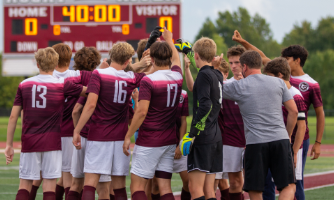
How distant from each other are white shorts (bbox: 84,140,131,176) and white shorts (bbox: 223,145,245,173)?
1.37 m

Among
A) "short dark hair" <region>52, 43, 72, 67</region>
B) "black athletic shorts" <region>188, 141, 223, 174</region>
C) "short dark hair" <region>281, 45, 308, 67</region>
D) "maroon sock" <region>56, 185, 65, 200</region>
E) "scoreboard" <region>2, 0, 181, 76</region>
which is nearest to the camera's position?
"black athletic shorts" <region>188, 141, 223, 174</region>

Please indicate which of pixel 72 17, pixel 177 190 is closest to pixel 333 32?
pixel 72 17

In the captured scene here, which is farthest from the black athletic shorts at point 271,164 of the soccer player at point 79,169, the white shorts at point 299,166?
the soccer player at point 79,169

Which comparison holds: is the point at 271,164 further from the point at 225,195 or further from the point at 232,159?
the point at 225,195

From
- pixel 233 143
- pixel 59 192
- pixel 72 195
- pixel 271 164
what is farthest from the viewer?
pixel 59 192

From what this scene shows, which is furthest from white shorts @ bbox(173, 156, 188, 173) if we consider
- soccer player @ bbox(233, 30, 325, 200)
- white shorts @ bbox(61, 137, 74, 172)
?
soccer player @ bbox(233, 30, 325, 200)

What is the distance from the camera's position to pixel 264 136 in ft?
15.1

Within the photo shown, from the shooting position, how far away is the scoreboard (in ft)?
53.3

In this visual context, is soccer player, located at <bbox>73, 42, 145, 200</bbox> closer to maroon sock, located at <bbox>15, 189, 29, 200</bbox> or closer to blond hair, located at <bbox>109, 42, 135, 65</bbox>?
blond hair, located at <bbox>109, 42, 135, 65</bbox>

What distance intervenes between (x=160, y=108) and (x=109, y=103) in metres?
0.60

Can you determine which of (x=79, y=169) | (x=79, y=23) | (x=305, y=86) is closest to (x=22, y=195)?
(x=79, y=169)

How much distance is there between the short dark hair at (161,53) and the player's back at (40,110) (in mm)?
1153

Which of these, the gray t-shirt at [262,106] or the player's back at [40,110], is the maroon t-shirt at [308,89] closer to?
the gray t-shirt at [262,106]

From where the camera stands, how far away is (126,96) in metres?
5.02
